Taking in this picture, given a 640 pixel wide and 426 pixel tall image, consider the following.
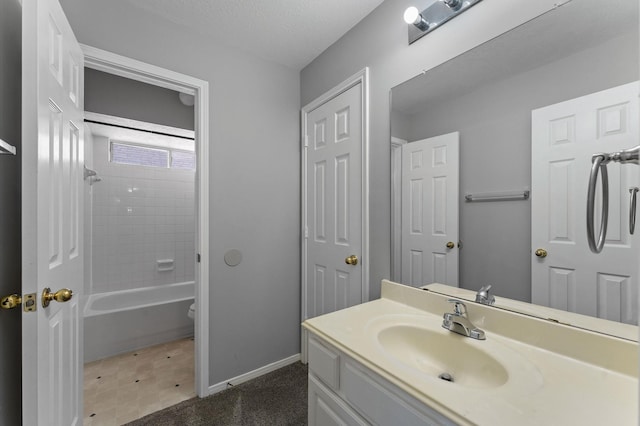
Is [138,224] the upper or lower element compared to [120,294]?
upper

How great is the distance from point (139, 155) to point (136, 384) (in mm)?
2348

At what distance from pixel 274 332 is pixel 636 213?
2083 mm

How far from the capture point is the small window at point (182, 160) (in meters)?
3.29

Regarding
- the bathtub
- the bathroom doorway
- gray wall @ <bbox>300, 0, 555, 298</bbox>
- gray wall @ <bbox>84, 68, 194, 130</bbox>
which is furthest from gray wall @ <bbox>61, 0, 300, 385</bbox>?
gray wall @ <bbox>84, 68, 194, 130</bbox>

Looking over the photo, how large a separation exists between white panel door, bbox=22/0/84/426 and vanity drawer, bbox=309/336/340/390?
0.88m

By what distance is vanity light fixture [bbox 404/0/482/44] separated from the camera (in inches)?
46.1

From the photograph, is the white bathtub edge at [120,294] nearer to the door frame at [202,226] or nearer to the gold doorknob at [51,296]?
the door frame at [202,226]

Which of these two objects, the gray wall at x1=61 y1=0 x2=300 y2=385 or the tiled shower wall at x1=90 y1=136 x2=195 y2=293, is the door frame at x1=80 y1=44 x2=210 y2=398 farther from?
the tiled shower wall at x1=90 y1=136 x2=195 y2=293

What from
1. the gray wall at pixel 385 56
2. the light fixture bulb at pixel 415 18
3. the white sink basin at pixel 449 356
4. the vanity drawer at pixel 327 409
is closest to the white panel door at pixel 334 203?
the gray wall at pixel 385 56

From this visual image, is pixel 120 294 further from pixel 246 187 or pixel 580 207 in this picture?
pixel 580 207

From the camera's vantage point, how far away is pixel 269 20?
1657 mm

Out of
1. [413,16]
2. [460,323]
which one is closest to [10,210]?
[460,323]

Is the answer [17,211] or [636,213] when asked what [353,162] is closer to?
[636,213]

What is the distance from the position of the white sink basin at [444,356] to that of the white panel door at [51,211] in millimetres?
1152
